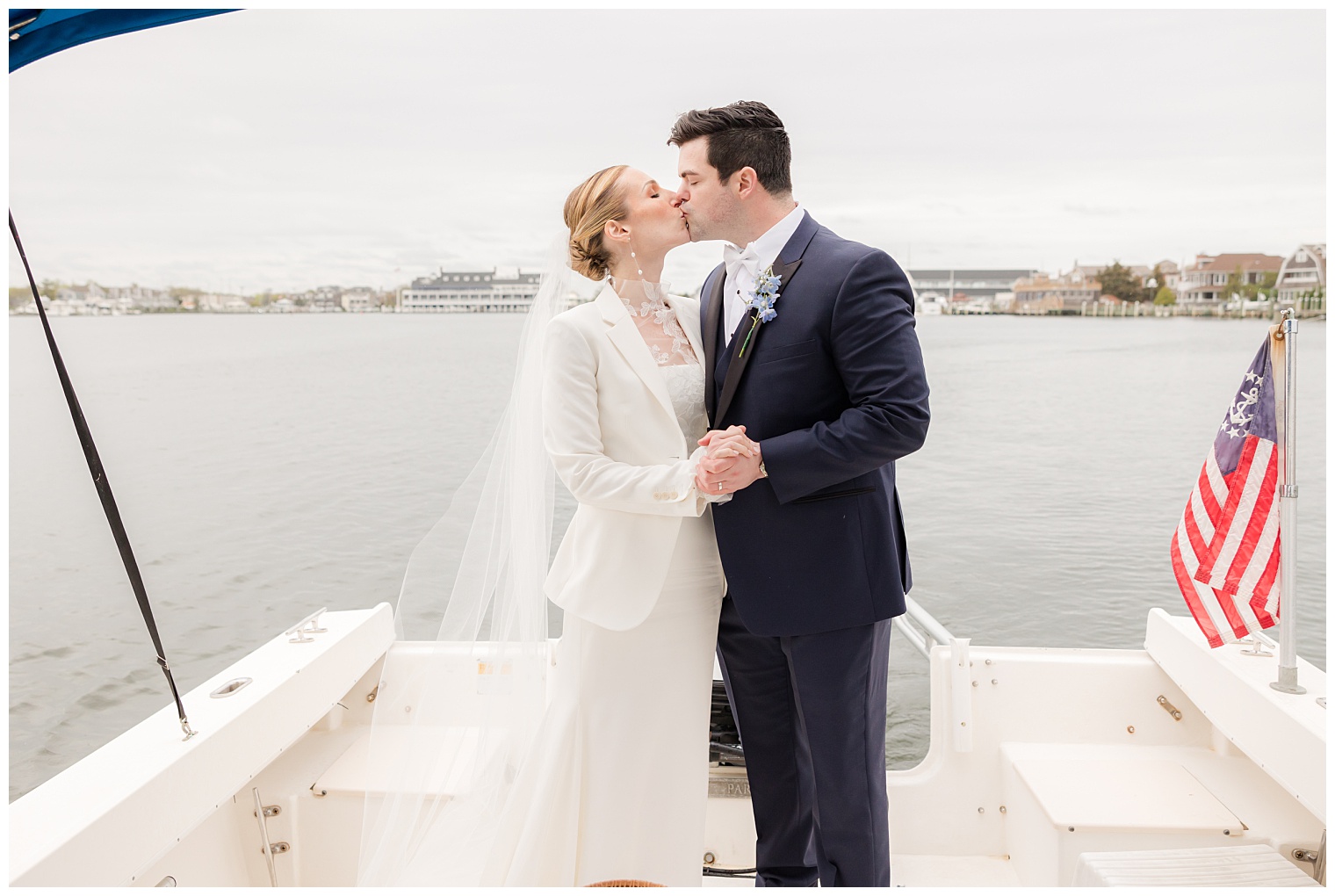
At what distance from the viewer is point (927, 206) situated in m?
44.0

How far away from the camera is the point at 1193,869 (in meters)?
2.17

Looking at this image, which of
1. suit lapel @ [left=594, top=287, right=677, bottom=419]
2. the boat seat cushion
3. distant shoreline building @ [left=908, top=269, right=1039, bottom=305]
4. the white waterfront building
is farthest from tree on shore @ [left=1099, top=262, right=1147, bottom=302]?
suit lapel @ [left=594, top=287, right=677, bottom=419]

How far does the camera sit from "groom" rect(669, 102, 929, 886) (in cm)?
200

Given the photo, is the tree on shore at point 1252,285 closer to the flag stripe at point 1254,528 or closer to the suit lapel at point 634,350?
the flag stripe at point 1254,528

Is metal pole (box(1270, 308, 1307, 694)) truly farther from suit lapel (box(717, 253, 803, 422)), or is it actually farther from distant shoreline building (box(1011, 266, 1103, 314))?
distant shoreline building (box(1011, 266, 1103, 314))

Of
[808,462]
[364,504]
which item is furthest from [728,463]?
[364,504]

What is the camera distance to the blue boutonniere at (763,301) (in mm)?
2096

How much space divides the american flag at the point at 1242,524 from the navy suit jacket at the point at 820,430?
120 cm

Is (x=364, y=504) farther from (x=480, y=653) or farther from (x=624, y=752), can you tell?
(x=624, y=752)

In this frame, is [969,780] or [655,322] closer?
[655,322]

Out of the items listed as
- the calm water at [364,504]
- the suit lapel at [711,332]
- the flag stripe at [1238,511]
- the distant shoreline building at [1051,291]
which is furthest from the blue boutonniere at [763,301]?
the distant shoreline building at [1051,291]

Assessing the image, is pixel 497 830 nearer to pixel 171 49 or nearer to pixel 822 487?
pixel 822 487

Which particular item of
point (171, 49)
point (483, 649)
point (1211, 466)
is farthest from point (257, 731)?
point (171, 49)

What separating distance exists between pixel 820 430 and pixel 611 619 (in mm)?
650
